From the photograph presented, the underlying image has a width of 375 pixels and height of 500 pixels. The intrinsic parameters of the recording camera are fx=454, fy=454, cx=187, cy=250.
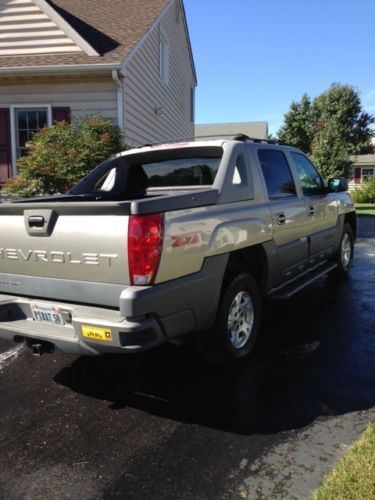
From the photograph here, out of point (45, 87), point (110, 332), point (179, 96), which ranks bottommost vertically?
point (110, 332)

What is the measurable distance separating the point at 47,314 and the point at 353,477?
2144mm

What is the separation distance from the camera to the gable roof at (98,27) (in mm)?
10109

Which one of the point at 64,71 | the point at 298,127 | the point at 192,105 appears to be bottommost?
the point at 64,71

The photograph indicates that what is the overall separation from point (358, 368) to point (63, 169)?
6.46 meters

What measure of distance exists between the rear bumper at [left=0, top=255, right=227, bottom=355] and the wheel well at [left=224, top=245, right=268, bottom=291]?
300 mm

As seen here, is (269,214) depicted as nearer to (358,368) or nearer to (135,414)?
(358,368)

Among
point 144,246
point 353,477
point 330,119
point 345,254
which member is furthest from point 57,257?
point 330,119

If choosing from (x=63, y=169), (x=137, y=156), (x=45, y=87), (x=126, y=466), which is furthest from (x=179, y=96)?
(x=126, y=466)

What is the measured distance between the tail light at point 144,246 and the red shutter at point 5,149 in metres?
9.12

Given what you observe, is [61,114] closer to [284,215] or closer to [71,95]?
[71,95]

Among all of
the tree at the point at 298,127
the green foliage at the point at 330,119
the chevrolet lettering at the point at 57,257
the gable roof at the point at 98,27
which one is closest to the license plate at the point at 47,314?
the chevrolet lettering at the point at 57,257

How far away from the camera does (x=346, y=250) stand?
721 centimetres

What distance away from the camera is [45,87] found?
10484mm

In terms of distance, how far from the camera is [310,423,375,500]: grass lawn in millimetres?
2275
